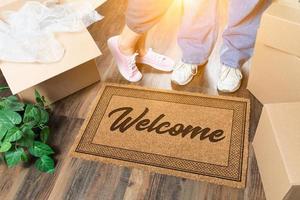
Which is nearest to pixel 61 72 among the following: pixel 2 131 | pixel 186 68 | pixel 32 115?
pixel 32 115

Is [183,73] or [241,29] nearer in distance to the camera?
[241,29]

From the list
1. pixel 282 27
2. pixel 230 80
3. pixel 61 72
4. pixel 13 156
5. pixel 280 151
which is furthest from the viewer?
pixel 230 80

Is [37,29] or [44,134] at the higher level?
[37,29]

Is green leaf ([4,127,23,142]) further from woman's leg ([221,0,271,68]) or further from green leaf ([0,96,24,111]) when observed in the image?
woman's leg ([221,0,271,68])

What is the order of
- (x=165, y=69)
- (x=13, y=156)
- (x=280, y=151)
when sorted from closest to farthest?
1. (x=280, y=151)
2. (x=13, y=156)
3. (x=165, y=69)

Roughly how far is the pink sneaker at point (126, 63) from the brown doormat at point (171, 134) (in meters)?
0.07

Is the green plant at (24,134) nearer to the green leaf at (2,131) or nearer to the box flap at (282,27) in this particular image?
the green leaf at (2,131)

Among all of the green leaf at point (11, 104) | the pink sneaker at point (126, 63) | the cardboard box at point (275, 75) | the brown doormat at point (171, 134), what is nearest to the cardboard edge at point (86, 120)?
the brown doormat at point (171, 134)

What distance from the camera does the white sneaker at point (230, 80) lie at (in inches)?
49.9

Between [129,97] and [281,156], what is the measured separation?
0.68m

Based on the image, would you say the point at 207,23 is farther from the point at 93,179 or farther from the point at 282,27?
the point at 93,179

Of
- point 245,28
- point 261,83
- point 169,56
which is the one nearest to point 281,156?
point 261,83

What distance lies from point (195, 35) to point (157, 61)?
0.86ft

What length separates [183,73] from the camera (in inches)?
51.9
